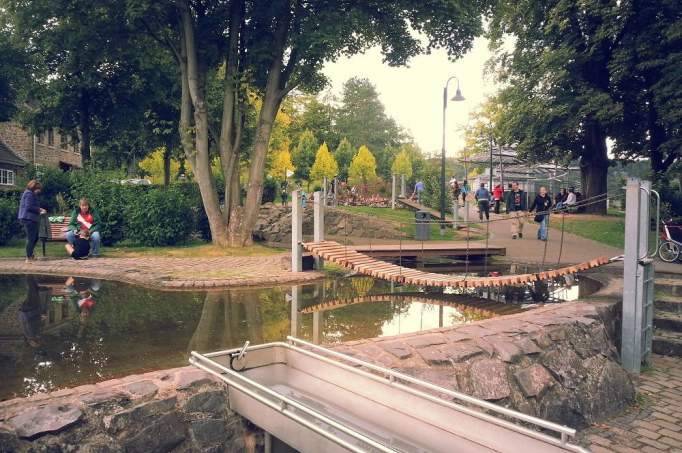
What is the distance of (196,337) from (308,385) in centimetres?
307

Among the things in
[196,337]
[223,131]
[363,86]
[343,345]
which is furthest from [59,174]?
[363,86]

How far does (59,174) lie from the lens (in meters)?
22.8

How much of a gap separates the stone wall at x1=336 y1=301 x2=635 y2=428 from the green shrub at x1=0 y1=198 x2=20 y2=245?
48.9ft

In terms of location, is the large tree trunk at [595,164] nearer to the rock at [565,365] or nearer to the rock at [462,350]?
the rock at [565,365]

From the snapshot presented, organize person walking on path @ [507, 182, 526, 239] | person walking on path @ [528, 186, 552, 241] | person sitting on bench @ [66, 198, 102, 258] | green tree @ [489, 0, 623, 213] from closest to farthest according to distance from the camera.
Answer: person sitting on bench @ [66, 198, 102, 258] → person walking on path @ [528, 186, 552, 241] → green tree @ [489, 0, 623, 213] → person walking on path @ [507, 182, 526, 239]

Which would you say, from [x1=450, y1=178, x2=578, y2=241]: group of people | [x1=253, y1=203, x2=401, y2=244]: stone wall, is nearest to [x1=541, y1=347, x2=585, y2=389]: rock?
[x1=450, y1=178, x2=578, y2=241]: group of people

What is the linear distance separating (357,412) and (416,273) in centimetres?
683

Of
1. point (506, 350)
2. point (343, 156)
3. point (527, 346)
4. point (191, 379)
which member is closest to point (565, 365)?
point (527, 346)

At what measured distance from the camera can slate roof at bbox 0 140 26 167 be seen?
111 ft

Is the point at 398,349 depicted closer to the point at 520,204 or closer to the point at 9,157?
the point at 520,204

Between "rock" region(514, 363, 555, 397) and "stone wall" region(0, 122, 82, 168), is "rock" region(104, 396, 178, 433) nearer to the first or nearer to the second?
"rock" region(514, 363, 555, 397)

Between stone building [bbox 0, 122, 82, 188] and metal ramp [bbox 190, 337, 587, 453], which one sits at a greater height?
stone building [bbox 0, 122, 82, 188]

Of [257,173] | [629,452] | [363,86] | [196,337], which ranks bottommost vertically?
[629,452]

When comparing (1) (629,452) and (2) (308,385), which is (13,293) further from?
(1) (629,452)
